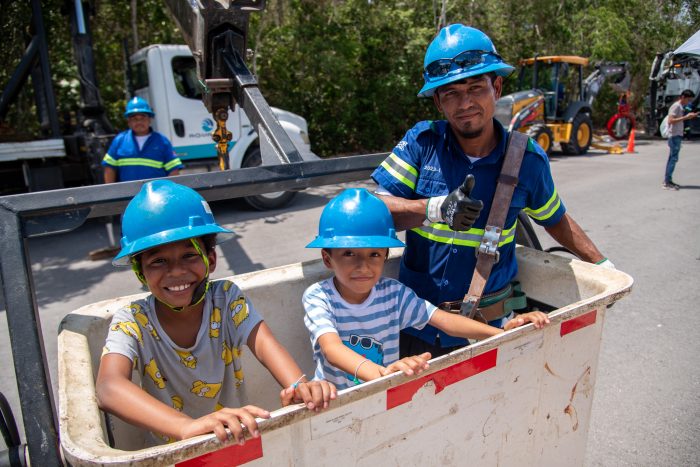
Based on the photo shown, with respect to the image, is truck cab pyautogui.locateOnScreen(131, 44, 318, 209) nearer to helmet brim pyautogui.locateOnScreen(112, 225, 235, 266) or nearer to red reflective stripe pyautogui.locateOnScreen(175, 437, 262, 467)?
helmet brim pyautogui.locateOnScreen(112, 225, 235, 266)

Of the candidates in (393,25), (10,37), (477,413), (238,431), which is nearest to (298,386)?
(238,431)

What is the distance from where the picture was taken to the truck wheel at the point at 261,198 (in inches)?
306

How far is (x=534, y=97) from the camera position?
12.3 metres

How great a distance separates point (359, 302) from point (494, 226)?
1.94 feet

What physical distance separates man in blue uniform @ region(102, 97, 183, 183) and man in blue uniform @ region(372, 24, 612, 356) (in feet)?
11.9

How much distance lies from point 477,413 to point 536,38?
1833 centimetres

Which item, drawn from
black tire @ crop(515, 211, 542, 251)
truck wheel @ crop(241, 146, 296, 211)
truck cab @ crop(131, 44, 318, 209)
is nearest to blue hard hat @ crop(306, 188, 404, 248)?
black tire @ crop(515, 211, 542, 251)

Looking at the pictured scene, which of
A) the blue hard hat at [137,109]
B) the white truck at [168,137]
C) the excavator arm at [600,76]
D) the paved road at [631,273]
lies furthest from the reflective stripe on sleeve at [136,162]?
the excavator arm at [600,76]

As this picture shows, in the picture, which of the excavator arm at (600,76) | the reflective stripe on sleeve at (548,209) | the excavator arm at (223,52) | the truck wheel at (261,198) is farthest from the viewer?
the excavator arm at (600,76)

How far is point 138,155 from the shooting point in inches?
199

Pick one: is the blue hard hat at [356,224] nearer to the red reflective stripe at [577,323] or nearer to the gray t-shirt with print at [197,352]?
the gray t-shirt with print at [197,352]

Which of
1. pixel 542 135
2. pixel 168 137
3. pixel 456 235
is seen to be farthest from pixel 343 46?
pixel 456 235

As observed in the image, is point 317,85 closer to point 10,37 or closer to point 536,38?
point 10,37

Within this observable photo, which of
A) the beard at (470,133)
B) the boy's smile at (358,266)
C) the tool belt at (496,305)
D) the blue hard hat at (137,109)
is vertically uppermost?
the beard at (470,133)
